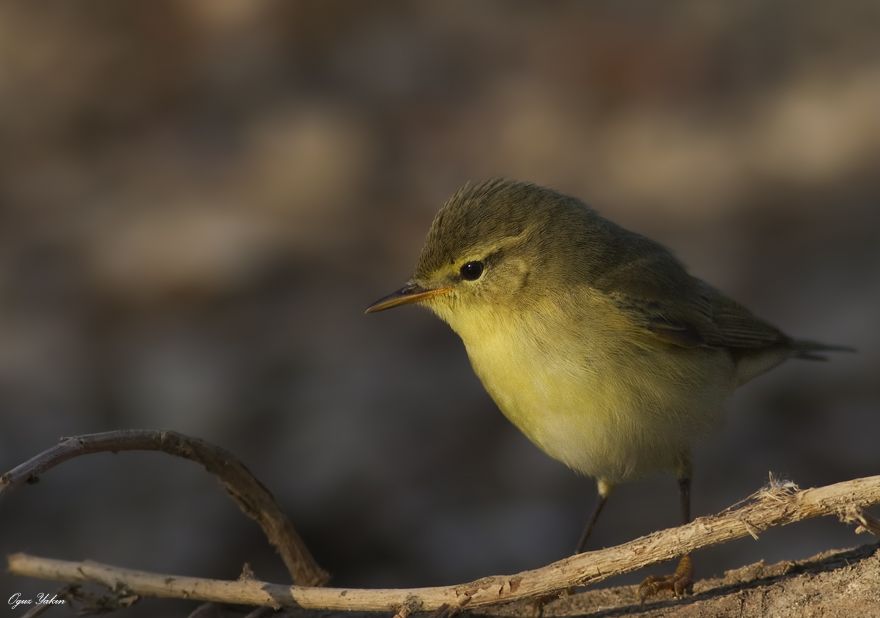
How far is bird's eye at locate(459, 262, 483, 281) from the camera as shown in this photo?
411 cm

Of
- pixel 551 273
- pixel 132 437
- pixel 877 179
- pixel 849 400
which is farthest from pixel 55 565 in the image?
pixel 877 179

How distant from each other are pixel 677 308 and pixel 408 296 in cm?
102

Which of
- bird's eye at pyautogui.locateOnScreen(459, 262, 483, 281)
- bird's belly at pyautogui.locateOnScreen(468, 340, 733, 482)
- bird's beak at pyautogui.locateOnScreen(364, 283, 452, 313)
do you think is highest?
bird's eye at pyautogui.locateOnScreen(459, 262, 483, 281)

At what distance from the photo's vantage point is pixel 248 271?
28.4 ft

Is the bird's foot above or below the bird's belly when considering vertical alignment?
below

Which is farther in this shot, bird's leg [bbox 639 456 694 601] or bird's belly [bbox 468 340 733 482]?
bird's belly [bbox 468 340 733 482]

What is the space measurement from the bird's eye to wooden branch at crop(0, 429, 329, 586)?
1.29 meters

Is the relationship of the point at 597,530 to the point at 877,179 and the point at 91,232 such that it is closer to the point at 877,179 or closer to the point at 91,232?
the point at 877,179

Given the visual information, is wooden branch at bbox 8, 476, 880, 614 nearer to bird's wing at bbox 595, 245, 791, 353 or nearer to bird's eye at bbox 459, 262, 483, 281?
bird's wing at bbox 595, 245, 791, 353

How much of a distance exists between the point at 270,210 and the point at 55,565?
6664 millimetres

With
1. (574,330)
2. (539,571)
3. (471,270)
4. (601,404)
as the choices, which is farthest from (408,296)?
(539,571)

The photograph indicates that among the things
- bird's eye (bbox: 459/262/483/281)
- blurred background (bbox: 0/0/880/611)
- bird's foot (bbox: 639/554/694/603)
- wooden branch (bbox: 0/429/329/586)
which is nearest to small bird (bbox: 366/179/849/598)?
bird's eye (bbox: 459/262/483/281)

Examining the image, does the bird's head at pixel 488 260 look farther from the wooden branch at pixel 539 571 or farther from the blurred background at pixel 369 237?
the blurred background at pixel 369 237

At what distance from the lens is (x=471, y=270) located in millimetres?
4121
